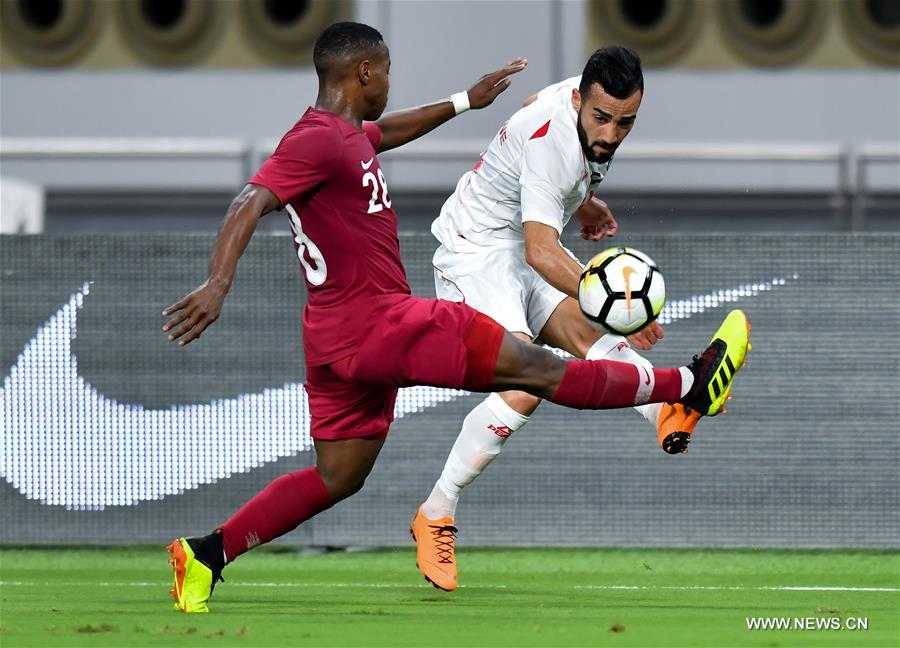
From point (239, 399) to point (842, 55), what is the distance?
934 centimetres

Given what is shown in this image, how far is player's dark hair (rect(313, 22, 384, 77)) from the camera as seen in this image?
16.8ft

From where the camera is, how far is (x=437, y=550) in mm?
5879

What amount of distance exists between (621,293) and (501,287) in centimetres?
90

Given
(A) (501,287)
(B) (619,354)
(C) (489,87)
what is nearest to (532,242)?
(A) (501,287)

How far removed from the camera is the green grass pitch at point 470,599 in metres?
4.52

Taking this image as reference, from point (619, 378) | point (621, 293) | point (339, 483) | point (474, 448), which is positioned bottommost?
point (474, 448)

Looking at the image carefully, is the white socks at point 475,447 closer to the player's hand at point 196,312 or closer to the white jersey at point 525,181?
the white jersey at point 525,181

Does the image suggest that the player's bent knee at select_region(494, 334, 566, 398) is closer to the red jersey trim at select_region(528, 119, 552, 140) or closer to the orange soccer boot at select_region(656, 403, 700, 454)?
the orange soccer boot at select_region(656, 403, 700, 454)

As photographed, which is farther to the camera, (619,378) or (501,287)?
(501,287)

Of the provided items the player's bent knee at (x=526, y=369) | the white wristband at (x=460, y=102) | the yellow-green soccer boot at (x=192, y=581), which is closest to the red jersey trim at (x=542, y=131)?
the white wristband at (x=460, y=102)

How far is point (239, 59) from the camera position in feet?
48.1

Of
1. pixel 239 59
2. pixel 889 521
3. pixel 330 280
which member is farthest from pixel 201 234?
pixel 239 59

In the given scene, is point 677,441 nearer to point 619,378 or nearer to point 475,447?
point 619,378

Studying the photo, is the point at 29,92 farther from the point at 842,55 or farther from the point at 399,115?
the point at 399,115
